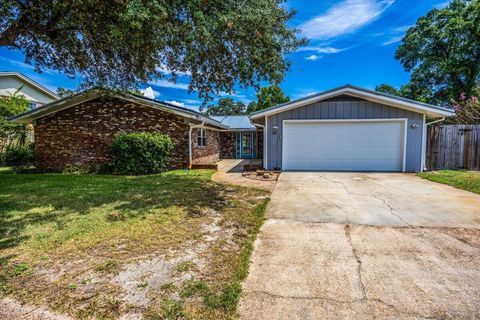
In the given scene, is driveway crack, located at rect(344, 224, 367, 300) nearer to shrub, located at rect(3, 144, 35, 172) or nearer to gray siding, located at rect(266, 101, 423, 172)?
gray siding, located at rect(266, 101, 423, 172)

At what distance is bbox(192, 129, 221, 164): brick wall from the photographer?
12.4 metres

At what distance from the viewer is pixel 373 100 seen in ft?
34.1

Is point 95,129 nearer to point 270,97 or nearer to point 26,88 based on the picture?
point 26,88

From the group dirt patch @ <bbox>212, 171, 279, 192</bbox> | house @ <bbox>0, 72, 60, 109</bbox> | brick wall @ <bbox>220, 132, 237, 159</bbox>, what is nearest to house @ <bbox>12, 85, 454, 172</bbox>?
dirt patch @ <bbox>212, 171, 279, 192</bbox>

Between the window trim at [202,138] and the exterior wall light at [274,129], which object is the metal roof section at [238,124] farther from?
the exterior wall light at [274,129]

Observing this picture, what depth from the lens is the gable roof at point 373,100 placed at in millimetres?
9781

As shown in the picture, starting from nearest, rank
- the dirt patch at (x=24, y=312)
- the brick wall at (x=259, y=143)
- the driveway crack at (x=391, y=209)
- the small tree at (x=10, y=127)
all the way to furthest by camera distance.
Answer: the dirt patch at (x=24, y=312) < the driveway crack at (x=391, y=209) < the small tree at (x=10, y=127) < the brick wall at (x=259, y=143)

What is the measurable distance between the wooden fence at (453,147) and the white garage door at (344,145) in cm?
170

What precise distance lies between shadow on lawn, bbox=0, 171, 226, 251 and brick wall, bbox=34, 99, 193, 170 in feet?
10.7

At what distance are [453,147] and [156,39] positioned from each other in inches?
489

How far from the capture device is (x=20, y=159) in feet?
39.3

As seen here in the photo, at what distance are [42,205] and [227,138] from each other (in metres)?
14.3

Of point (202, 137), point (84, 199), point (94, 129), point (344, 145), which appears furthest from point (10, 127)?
point (344, 145)

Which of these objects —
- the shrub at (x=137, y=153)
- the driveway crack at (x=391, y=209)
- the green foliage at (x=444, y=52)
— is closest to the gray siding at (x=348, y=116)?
the shrub at (x=137, y=153)
